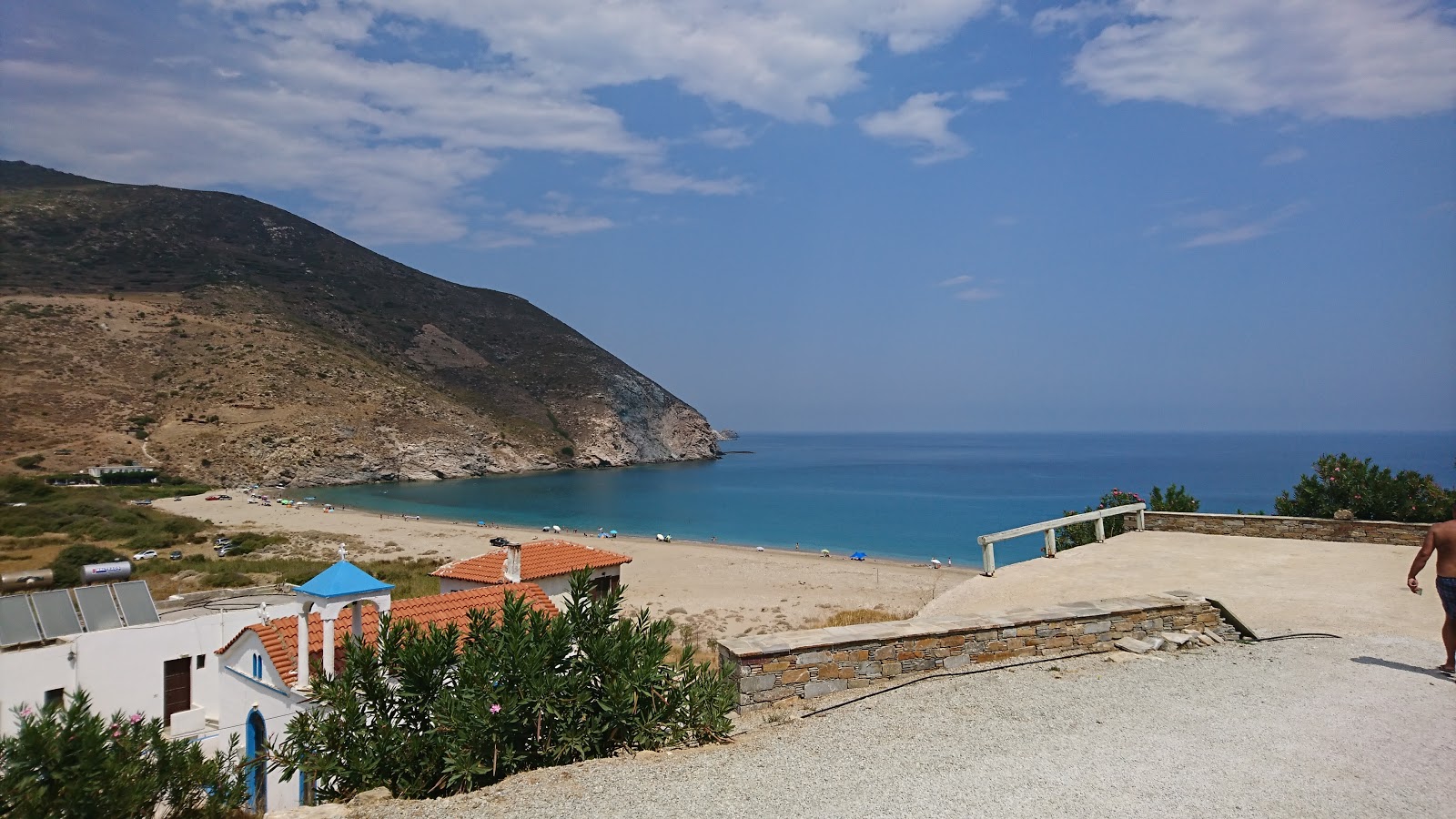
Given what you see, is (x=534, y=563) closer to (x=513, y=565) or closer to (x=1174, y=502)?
(x=513, y=565)

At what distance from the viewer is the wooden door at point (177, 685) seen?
34.4 feet

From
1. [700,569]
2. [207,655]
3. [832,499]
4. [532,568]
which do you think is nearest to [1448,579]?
[532,568]

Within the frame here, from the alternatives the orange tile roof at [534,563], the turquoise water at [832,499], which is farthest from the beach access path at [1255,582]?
the turquoise water at [832,499]

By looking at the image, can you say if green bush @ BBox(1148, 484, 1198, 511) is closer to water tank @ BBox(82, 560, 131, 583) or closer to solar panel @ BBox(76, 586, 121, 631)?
solar panel @ BBox(76, 586, 121, 631)

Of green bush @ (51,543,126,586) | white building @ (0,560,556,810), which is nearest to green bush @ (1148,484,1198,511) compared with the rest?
white building @ (0,560,556,810)

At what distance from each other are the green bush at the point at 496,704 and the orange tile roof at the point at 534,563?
28.0 ft

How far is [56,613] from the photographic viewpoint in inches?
387

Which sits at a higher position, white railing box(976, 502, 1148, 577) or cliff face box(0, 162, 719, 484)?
cliff face box(0, 162, 719, 484)

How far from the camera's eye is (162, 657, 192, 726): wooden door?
413 inches

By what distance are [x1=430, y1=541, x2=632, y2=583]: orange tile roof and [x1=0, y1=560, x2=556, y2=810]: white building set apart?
2.97 m

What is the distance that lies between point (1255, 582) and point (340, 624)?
11.8 metres

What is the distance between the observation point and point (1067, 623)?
7426 millimetres

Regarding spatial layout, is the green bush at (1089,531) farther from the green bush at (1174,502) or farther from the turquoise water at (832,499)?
the turquoise water at (832,499)

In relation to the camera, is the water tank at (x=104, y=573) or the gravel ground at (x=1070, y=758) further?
the water tank at (x=104, y=573)
